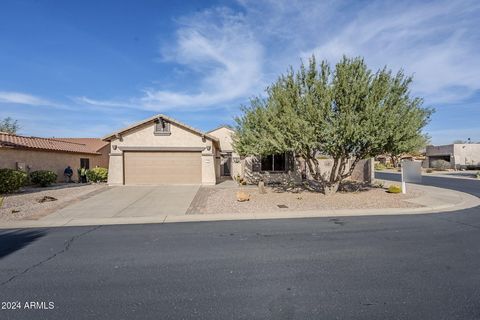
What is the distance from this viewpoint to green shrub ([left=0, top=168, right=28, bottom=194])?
51.5ft

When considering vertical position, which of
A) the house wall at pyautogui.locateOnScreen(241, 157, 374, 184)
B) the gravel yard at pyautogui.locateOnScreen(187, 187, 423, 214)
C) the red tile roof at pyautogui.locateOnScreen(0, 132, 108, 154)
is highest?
the red tile roof at pyautogui.locateOnScreen(0, 132, 108, 154)

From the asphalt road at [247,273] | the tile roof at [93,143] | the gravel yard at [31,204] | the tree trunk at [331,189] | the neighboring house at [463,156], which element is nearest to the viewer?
the asphalt road at [247,273]

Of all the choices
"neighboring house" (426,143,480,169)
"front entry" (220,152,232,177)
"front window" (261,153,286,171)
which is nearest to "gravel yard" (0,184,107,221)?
"front window" (261,153,286,171)

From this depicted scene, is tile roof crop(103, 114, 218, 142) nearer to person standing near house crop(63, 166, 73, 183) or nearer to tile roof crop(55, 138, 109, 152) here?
person standing near house crop(63, 166, 73, 183)

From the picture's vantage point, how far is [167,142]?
834 inches

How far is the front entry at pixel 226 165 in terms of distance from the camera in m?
29.0

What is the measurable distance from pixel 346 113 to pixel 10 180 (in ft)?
57.4

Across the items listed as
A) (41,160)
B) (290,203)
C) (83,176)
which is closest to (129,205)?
(290,203)

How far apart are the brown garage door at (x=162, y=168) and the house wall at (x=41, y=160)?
22.1 feet

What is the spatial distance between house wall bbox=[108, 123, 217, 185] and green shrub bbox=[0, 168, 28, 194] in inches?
210

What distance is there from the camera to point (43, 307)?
4070mm

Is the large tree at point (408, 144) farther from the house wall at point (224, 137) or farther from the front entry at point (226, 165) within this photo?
the house wall at point (224, 137)

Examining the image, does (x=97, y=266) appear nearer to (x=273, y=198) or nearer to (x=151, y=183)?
(x=273, y=198)

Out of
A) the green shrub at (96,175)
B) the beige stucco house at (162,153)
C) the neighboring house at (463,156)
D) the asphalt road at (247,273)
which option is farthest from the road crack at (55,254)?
the neighboring house at (463,156)
